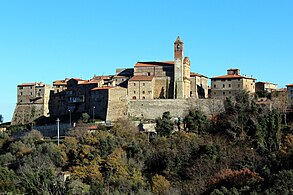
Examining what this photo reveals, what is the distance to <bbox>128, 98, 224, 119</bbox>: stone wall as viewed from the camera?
6034 cm

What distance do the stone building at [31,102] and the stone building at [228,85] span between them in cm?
2017

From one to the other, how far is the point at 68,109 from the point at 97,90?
18.4 feet

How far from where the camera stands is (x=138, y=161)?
45719 mm

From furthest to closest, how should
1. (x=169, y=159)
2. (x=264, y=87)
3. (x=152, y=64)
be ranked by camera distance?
(x=264, y=87), (x=152, y=64), (x=169, y=159)

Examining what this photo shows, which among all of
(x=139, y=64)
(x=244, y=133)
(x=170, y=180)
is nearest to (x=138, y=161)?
(x=170, y=180)

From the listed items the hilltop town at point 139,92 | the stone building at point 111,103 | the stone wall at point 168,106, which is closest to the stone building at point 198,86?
the hilltop town at point 139,92

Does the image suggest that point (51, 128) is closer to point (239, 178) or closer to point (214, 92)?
point (214, 92)

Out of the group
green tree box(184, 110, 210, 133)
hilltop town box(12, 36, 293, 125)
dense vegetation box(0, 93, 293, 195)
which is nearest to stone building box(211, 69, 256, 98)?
hilltop town box(12, 36, 293, 125)

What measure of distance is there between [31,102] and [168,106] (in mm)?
18666

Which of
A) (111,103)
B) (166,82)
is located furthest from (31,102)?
(166,82)

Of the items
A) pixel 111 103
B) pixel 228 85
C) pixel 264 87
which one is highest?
pixel 228 85

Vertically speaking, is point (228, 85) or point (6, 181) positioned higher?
point (228, 85)

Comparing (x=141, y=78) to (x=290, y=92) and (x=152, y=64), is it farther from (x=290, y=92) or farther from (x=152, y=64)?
(x=290, y=92)

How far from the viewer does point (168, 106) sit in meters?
60.9
